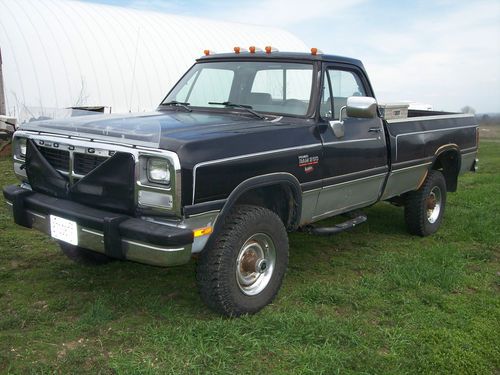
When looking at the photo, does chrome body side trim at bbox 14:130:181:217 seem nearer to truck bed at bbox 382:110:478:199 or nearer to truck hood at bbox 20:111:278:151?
truck hood at bbox 20:111:278:151

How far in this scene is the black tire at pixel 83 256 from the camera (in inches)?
179

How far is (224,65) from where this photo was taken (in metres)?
4.93

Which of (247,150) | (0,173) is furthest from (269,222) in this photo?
(0,173)

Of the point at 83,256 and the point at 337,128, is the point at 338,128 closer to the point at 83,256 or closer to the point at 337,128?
the point at 337,128

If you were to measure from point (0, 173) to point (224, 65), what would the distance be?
6.02 m

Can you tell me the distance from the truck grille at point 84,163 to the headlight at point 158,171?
1.58ft

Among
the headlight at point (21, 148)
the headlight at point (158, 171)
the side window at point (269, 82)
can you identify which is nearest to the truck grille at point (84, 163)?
the headlight at point (158, 171)

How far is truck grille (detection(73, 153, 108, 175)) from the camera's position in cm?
350

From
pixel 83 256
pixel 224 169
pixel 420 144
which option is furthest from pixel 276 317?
pixel 420 144

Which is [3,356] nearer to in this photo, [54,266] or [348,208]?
[54,266]

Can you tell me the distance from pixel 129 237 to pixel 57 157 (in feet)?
3.50

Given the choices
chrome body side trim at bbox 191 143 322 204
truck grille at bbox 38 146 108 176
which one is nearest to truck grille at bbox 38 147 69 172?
truck grille at bbox 38 146 108 176

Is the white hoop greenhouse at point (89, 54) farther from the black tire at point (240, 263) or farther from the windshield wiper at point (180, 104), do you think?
the black tire at point (240, 263)

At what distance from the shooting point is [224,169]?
335cm
